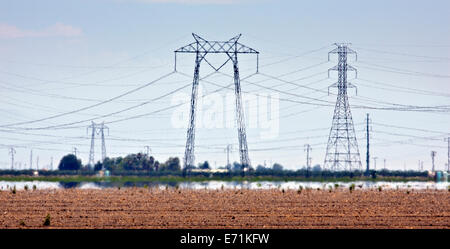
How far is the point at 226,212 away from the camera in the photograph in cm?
4662

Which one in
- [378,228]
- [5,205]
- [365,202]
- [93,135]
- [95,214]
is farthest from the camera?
[93,135]

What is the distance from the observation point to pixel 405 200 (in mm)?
60469

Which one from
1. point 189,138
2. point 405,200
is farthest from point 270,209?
point 189,138

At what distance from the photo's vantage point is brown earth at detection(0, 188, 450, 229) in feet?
132

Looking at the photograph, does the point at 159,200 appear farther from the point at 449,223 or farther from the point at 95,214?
the point at 449,223

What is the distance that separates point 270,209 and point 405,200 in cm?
1532

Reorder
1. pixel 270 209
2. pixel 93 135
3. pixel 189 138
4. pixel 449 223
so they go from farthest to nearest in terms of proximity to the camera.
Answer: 1. pixel 93 135
2. pixel 189 138
3. pixel 270 209
4. pixel 449 223

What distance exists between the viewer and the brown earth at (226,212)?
40.2 meters
